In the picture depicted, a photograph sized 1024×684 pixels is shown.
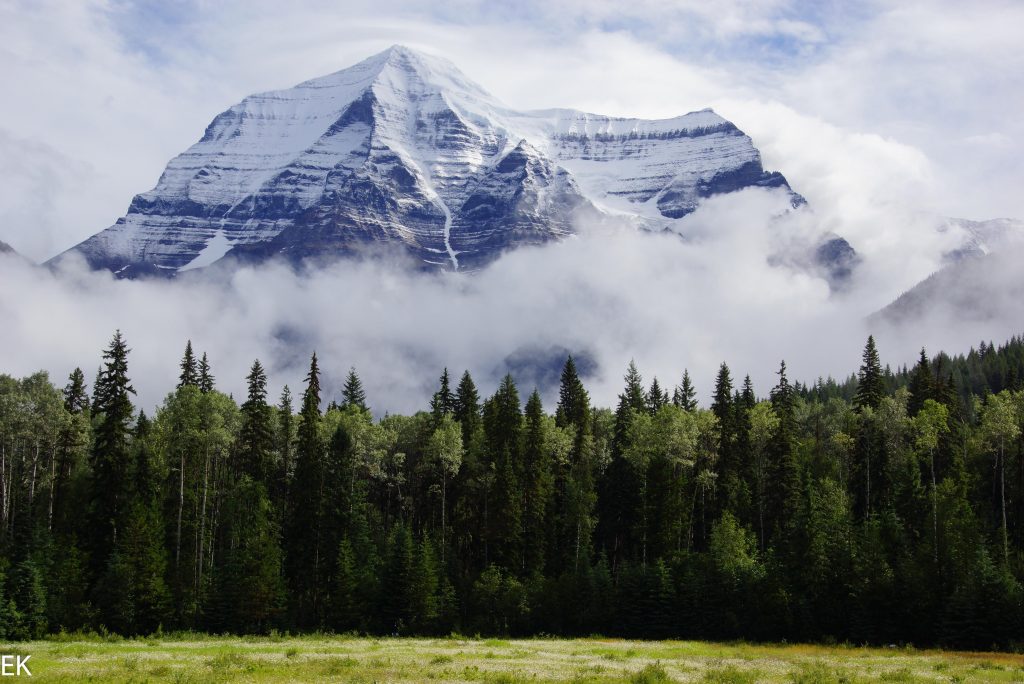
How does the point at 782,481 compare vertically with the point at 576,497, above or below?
above

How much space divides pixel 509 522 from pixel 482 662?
4379 cm

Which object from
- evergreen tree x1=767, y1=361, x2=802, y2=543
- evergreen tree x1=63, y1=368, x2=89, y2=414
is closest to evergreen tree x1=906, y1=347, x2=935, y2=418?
evergreen tree x1=767, y1=361, x2=802, y2=543

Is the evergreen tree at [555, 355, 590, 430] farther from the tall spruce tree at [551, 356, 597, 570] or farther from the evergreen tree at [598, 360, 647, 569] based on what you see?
the evergreen tree at [598, 360, 647, 569]

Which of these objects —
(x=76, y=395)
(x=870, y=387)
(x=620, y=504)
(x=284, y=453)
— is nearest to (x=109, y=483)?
(x=284, y=453)

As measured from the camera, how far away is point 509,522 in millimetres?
120688

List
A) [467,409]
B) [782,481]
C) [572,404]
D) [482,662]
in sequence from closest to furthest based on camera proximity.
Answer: [482,662] → [782,481] → [467,409] → [572,404]

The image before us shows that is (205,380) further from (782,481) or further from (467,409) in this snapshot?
(782,481)

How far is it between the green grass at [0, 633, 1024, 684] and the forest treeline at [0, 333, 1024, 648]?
31.1 ft

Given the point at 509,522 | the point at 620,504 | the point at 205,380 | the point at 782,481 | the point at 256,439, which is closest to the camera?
the point at 509,522

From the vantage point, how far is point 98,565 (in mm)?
106562

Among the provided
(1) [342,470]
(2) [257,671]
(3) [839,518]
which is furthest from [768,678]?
(1) [342,470]

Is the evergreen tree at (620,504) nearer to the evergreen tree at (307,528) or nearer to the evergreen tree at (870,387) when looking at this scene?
the evergreen tree at (307,528)

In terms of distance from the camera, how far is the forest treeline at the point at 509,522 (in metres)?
102

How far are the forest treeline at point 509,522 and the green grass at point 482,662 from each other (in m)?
9.49
